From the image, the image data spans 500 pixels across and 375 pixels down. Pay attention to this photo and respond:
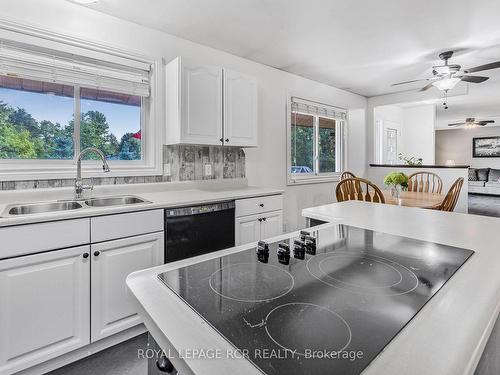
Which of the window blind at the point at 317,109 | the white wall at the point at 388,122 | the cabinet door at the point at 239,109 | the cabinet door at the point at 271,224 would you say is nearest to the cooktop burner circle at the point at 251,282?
the cabinet door at the point at 271,224

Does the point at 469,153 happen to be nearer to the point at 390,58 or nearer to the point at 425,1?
the point at 390,58

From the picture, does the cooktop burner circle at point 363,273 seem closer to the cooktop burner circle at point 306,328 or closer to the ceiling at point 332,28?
the cooktop burner circle at point 306,328

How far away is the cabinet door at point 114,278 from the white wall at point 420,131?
6467mm

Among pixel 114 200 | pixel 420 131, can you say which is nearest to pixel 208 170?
pixel 114 200

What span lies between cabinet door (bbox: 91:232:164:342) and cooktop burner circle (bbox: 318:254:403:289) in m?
1.23

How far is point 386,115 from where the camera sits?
6207mm

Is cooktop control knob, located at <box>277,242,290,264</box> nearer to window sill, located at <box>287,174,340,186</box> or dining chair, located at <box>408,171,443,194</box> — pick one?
window sill, located at <box>287,174,340,186</box>

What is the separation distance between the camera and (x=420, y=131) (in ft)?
21.5

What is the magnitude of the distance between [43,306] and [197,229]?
3.12ft

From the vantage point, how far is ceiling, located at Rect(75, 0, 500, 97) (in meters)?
2.20

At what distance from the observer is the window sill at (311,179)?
12.4ft

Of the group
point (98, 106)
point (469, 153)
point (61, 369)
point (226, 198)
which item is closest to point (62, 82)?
point (98, 106)

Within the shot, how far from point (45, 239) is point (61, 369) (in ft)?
2.51

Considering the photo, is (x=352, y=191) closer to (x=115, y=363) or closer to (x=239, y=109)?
(x=239, y=109)
